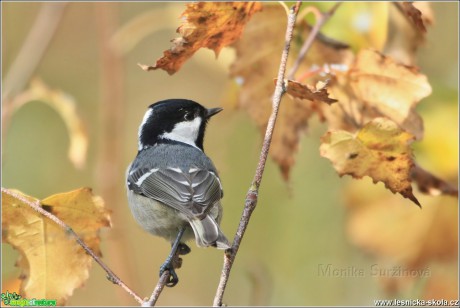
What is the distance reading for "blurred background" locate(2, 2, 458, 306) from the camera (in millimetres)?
2291

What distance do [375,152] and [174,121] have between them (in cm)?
113

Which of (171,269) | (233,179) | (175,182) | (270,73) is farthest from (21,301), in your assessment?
(233,179)

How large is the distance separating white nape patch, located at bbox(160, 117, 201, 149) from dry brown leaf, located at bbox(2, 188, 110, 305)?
937 mm

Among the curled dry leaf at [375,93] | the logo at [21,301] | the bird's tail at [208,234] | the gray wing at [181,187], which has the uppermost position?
the curled dry leaf at [375,93]

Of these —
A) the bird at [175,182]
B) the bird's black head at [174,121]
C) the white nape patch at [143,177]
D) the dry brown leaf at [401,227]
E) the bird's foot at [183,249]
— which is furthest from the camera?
the bird's black head at [174,121]

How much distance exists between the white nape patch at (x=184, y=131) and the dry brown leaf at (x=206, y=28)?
81 cm

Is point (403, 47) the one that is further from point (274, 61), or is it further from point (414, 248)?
point (414, 248)

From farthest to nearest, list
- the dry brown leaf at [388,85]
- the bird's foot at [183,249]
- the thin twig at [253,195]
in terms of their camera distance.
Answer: the bird's foot at [183,249] < the dry brown leaf at [388,85] < the thin twig at [253,195]

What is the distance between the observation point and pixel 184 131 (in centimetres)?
247

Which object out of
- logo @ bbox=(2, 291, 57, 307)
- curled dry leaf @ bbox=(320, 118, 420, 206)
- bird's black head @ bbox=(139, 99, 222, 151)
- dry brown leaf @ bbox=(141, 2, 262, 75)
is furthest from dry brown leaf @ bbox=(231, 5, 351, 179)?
logo @ bbox=(2, 291, 57, 307)

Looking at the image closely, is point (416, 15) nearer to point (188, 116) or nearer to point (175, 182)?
point (175, 182)

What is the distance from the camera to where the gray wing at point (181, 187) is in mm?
1852

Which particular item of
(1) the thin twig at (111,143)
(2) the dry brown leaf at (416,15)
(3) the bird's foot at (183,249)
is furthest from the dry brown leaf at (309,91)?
(1) the thin twig at (111,143)

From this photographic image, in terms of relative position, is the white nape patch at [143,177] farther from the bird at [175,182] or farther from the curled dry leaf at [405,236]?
the curled dry leaf at [405,236]
